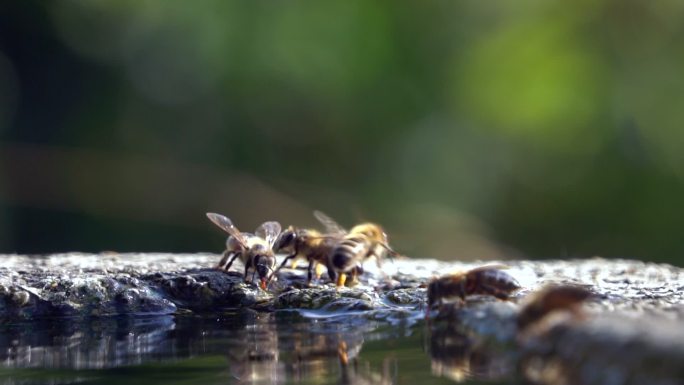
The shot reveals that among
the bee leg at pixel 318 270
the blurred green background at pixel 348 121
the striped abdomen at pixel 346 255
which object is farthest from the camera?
the blurred green background at pixel 348 121

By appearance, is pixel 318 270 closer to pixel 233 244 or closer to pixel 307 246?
pixel 307 246

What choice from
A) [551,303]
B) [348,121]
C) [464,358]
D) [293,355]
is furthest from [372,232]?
[348,121]

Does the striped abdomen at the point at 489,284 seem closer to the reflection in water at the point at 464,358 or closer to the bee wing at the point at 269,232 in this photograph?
the reflection in water at the point at 464,358

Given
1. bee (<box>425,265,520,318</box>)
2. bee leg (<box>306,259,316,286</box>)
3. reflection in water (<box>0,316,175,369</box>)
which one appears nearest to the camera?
reflection in water (<box>0,316,175,369</box>)

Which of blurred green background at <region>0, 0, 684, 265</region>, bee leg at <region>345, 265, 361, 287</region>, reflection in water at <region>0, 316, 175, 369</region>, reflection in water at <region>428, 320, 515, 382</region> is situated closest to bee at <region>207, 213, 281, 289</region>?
bee leg at <region>345, 265, 361, 287</region>

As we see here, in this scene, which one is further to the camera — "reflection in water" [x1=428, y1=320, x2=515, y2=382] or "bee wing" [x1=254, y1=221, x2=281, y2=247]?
"bee wing" [x1=254, y1=221, x2=281, y2=247]

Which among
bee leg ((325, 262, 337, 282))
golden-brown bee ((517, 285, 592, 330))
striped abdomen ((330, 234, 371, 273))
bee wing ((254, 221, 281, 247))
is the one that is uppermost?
bee wing ((254, 221, 281, 247))

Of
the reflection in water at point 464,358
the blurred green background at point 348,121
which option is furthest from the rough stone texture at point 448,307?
the blurred green background at point 348,121

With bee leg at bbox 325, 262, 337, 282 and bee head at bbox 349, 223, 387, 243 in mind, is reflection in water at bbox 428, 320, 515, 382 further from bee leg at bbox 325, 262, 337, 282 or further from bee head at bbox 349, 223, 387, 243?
bee head at bbox 349, 223, 387, 243
